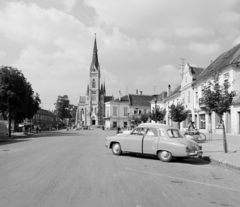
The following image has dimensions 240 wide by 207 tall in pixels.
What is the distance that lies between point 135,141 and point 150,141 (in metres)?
0.78

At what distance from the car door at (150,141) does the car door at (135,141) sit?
25 centimetres

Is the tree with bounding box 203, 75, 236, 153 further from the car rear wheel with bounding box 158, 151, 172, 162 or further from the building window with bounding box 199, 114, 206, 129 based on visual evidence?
the building window with bounding box 199, 114, 206, 129

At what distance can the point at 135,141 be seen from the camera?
37.2 feet

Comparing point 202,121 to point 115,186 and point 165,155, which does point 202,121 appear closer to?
point 165,155

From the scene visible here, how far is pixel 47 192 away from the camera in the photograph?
218 inches

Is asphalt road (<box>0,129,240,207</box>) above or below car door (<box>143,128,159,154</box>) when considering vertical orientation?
below

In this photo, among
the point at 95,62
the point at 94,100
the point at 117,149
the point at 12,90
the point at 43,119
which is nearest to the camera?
the point at 117,149

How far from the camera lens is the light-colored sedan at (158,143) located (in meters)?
10.1

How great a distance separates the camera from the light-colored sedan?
10.1 meters

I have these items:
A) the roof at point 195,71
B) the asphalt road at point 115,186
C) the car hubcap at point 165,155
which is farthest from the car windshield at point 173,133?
the roof at point 195,71

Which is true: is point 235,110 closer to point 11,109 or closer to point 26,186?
point 26,186

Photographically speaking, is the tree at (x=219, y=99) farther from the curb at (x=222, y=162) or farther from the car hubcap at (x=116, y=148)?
the car hubcap at (x=116, y=148)

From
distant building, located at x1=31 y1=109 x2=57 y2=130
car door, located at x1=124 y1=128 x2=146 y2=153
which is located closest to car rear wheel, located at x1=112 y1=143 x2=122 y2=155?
car door, located at x1=124 y1=128 x2=146 y2=153

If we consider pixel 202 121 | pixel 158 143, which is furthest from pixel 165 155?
pixel 202 121
